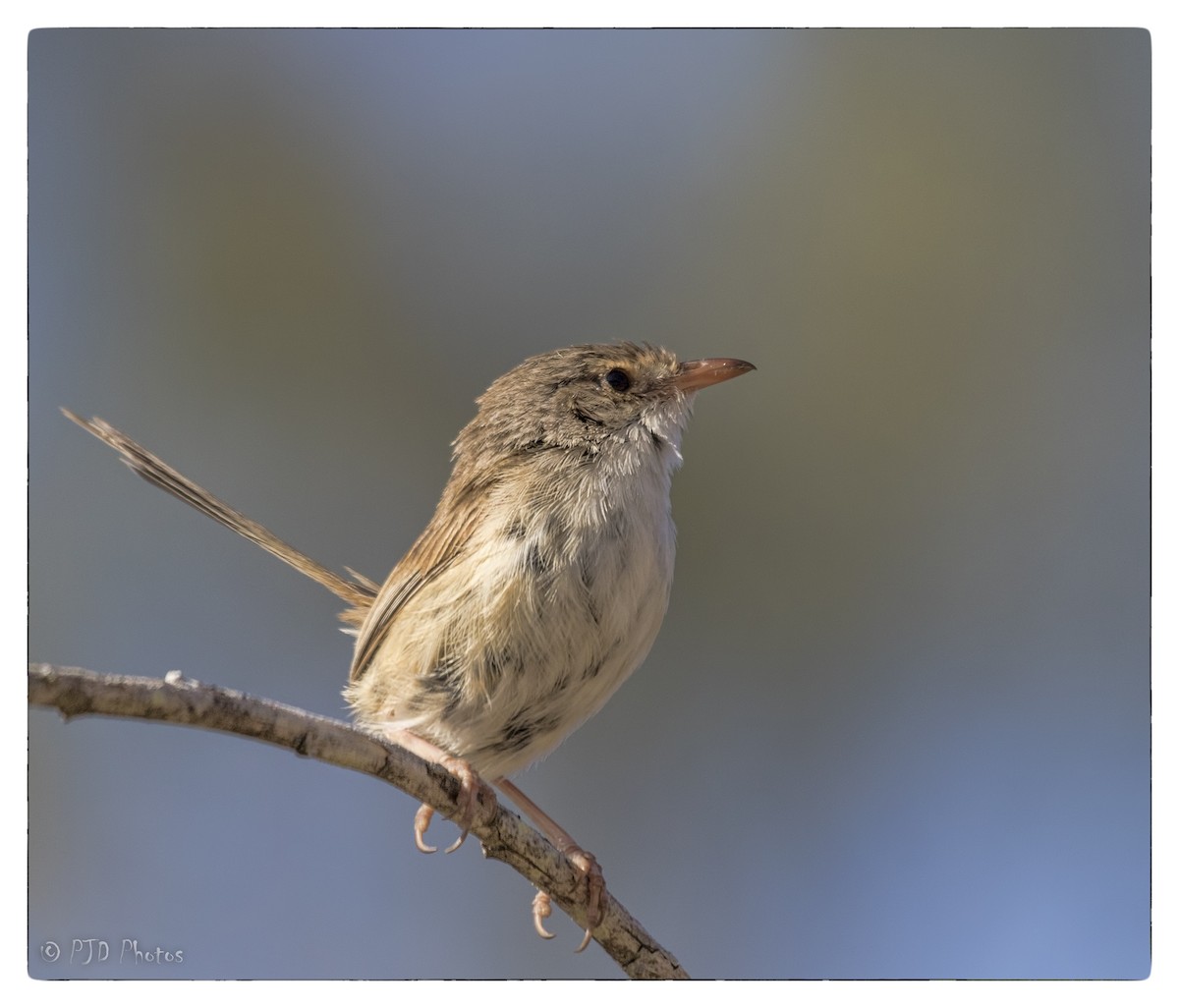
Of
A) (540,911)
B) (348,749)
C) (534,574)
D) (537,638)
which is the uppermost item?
(534,574)

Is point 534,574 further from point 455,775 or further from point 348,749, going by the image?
point 348,749

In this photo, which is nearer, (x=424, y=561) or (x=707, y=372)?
(x=424, y=561)

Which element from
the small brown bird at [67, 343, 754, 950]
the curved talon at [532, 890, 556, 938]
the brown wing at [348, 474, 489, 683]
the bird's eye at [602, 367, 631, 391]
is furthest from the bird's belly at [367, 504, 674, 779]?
the curved talon at [532, 890, 556, 938]

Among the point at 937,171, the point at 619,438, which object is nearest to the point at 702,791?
the point at 619,438

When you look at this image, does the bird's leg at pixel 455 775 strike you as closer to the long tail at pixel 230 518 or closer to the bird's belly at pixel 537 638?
the bird's belly at pixel 537 638

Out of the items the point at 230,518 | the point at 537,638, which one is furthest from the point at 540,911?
the point at 230,518

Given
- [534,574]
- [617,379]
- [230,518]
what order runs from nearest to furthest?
[534,574]
[617,379]
[230,518]
